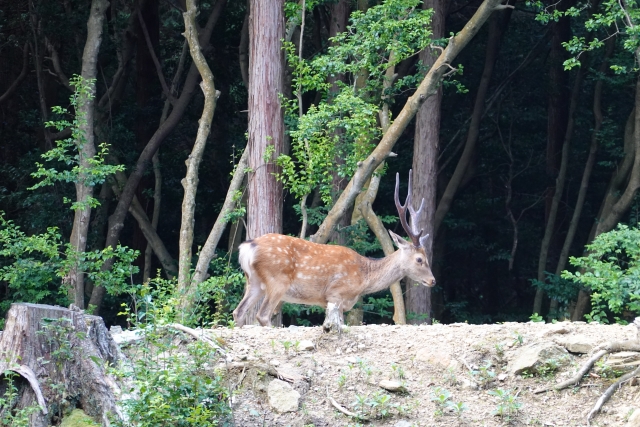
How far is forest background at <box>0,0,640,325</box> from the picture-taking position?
549 inches

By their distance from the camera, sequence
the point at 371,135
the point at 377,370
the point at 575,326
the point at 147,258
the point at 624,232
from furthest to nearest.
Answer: the point at 147,258
the point at 371,135
the point at 624,232
the point at 575,326
the point at 377,370

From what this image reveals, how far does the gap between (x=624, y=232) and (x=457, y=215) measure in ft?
31.4

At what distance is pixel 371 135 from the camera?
1414 centimetres

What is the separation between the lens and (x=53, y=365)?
7.20 metres

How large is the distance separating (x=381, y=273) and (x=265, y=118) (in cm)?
309

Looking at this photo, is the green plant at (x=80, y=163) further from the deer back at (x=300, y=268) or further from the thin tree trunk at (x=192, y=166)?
the deer back at (x=300, y=268)

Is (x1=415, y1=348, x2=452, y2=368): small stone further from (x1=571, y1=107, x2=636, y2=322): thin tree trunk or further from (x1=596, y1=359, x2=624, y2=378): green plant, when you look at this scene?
(x1=571, y1=107, x2=636, y2=322): thin tree trunk

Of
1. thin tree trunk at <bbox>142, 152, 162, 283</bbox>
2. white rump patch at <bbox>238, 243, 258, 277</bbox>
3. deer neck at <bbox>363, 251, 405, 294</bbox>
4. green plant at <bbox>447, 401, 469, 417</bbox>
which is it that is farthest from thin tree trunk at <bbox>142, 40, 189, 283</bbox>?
green plant at <bbox>447, 401, 469, 417</bbox>

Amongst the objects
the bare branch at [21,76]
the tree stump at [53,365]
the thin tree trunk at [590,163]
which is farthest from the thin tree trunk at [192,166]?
the thin tree trunk at [590,163]

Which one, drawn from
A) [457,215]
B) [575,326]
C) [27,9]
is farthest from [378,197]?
[575,326]

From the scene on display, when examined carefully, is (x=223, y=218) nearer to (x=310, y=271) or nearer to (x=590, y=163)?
(x=310, y=271)

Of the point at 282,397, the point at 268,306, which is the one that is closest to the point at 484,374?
the point at 282,397

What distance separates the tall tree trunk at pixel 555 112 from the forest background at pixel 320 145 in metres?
0.05

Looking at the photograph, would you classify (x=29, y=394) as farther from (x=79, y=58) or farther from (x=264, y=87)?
(x=79, y=58)
